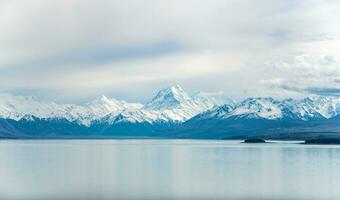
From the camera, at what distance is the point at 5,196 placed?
1959 inches

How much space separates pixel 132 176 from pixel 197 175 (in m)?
7.23

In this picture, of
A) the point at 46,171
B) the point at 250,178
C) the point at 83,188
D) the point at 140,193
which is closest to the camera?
the point at 140,193

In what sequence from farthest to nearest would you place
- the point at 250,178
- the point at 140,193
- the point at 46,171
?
1. the point at 46,171
2. the point at 250,178
3. the point at 140,193

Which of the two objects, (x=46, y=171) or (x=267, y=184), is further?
(x=46, y=171)

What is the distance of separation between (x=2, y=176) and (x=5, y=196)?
59.2 feet

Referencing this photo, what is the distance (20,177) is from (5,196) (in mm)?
16043

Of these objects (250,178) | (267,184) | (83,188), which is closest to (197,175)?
(250,178)

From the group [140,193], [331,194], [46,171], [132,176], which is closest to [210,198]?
[140,193]

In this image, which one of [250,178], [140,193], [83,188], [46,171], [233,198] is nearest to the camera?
[233,198]

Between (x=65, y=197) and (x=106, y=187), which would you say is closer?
(x=65, y=197)

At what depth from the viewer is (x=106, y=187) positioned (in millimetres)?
55812

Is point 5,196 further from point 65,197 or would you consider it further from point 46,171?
→ point 46,171

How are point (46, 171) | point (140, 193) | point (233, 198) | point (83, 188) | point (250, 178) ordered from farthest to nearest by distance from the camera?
1. point (46, 171)
2. point (250, 178)
3. point (83, 188)
4. point (140, 193)
5. point (233, 198)

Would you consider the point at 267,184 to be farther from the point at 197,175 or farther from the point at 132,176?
the point at 132,176
